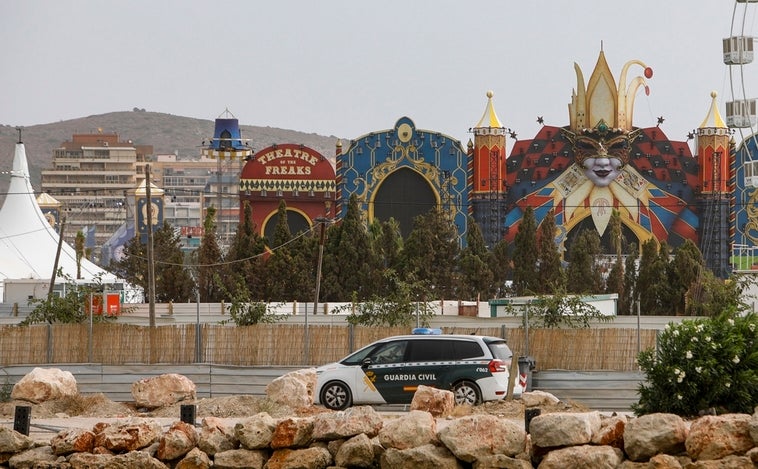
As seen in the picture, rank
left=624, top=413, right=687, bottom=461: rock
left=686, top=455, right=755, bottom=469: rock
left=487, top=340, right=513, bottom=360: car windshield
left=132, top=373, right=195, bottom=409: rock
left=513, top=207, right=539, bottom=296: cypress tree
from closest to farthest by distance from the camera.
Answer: left=686, top=455, right=755, bottom=469: rock
left=624, top=413, right=687, bottom=461: rock
left=487, top=340, right=513, bottom=360: car windshield
left=132, top=373, right=195, bottom=409: rock
left=513, top=207, right=539, bottom=296: cypress tree

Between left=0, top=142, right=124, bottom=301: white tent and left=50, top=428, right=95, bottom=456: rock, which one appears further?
left=0, top=142, right=124, bottom=301: white tent

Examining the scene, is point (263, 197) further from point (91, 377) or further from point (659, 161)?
point (91, 377)

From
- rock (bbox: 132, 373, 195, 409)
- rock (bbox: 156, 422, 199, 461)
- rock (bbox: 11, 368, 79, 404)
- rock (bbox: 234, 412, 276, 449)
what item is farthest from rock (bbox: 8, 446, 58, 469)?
rock (bbox: 11, 368, 79, 404)

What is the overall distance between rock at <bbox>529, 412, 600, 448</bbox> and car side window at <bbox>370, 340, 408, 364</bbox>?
643 cm

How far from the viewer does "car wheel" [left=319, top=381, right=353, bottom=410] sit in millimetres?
27000

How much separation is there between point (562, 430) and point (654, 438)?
1.29m

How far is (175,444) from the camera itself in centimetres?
2242

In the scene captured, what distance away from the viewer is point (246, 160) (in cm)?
7825

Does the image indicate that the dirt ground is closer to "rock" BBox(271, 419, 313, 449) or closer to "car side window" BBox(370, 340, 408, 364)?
"car side window" BBox(370, 340, 408, 364)

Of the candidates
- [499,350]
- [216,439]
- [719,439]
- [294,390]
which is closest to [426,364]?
[499,350]

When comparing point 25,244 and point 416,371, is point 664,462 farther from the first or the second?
point 25,244

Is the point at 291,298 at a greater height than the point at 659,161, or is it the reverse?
the point at 659,161

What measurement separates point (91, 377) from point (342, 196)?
141ft

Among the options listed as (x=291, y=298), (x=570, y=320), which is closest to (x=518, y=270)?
(x=291, y=298)
